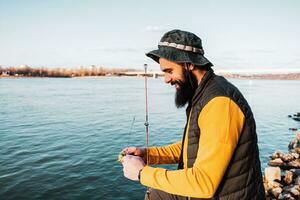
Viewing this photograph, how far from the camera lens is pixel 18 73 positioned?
139 m

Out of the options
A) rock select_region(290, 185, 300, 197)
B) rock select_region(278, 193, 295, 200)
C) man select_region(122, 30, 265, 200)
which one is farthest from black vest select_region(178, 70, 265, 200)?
rock select_region(290, 185, 300, 197)

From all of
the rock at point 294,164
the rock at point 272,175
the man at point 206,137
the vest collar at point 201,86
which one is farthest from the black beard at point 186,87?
the rock at point 294,164

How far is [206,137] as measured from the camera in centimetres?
257

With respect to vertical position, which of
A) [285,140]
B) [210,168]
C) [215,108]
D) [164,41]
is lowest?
[285,140]

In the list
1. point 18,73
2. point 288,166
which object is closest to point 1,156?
point 288,166

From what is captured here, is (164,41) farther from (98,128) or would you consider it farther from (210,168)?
(98,128)

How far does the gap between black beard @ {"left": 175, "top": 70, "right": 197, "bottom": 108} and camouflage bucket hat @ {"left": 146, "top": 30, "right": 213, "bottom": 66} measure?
6.5 inches

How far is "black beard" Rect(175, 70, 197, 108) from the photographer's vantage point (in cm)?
305

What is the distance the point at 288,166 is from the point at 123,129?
→ 43.0 feet

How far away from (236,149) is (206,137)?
35 cm

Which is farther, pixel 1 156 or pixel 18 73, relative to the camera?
pixel 18 73

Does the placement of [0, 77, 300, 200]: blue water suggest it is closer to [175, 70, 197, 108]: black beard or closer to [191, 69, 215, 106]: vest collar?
[175, 70, 197, 108]: black beard

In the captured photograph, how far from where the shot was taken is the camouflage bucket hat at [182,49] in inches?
116

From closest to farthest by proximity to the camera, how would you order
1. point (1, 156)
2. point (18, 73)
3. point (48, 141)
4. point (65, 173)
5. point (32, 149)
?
point (65, 173) < point (1, 156) < point (32, 149) < point (48, 141) < point (18, 73)
